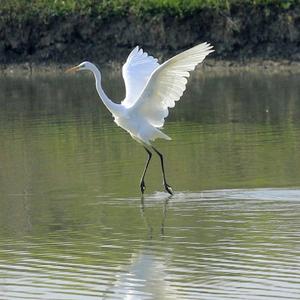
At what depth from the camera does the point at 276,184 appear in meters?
16.4

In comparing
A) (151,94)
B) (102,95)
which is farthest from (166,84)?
(102,95)

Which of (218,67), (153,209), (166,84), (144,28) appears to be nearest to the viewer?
(153,209)

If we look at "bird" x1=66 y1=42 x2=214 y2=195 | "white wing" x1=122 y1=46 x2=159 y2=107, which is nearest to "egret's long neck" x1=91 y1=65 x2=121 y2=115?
"bird" x1=66 y1=42 x2=214 y2=195

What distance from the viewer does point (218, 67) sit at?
1494 inches

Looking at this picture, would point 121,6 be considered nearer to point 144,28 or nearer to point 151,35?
point 144,28

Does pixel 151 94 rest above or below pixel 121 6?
below

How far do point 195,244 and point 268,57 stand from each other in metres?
25.3

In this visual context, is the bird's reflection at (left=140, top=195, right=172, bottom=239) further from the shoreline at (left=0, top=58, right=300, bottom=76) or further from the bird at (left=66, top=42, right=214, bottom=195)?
the shoreline at (left=0, top=58, right=300, bottom=76)

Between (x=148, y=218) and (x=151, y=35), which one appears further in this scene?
(x=151, y=35)

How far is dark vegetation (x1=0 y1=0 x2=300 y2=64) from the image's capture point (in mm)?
38875

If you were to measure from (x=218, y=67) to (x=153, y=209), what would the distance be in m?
22.8

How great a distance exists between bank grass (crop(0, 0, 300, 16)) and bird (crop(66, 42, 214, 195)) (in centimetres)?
2203

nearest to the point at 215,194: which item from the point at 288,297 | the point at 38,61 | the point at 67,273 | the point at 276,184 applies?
the point at 276,184

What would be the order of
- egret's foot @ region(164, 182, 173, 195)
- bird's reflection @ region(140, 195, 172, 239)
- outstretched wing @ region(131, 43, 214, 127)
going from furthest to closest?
egret's foot @ region(164, 182, 173, 195), outstretched wing @ region(131, 43, 214, 127), bird's reflection @ region(140, 195, 172, 239)
